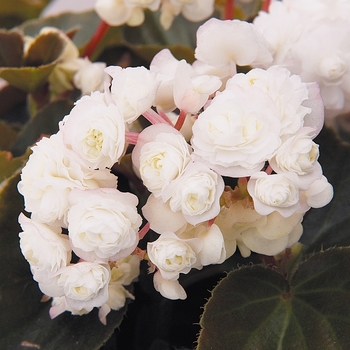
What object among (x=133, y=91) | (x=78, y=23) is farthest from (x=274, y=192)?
(x=78, y=23)

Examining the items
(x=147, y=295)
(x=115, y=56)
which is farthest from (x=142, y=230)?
(x=115, y=56)

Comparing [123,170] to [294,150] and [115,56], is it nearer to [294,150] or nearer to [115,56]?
[294,150]

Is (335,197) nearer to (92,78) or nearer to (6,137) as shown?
(92,78)

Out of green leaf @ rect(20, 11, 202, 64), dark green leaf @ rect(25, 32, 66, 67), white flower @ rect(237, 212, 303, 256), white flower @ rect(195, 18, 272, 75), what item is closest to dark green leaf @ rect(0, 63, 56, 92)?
dark green leaf @ rect(25, 32, 66, 67)

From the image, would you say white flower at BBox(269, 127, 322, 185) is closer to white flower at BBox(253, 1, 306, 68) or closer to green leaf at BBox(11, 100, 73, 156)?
white flower at BBox(253, 1, 306, 68)

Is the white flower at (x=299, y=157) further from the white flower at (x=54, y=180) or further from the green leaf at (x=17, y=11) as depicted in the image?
the green leaf at (x=17, y=11)
